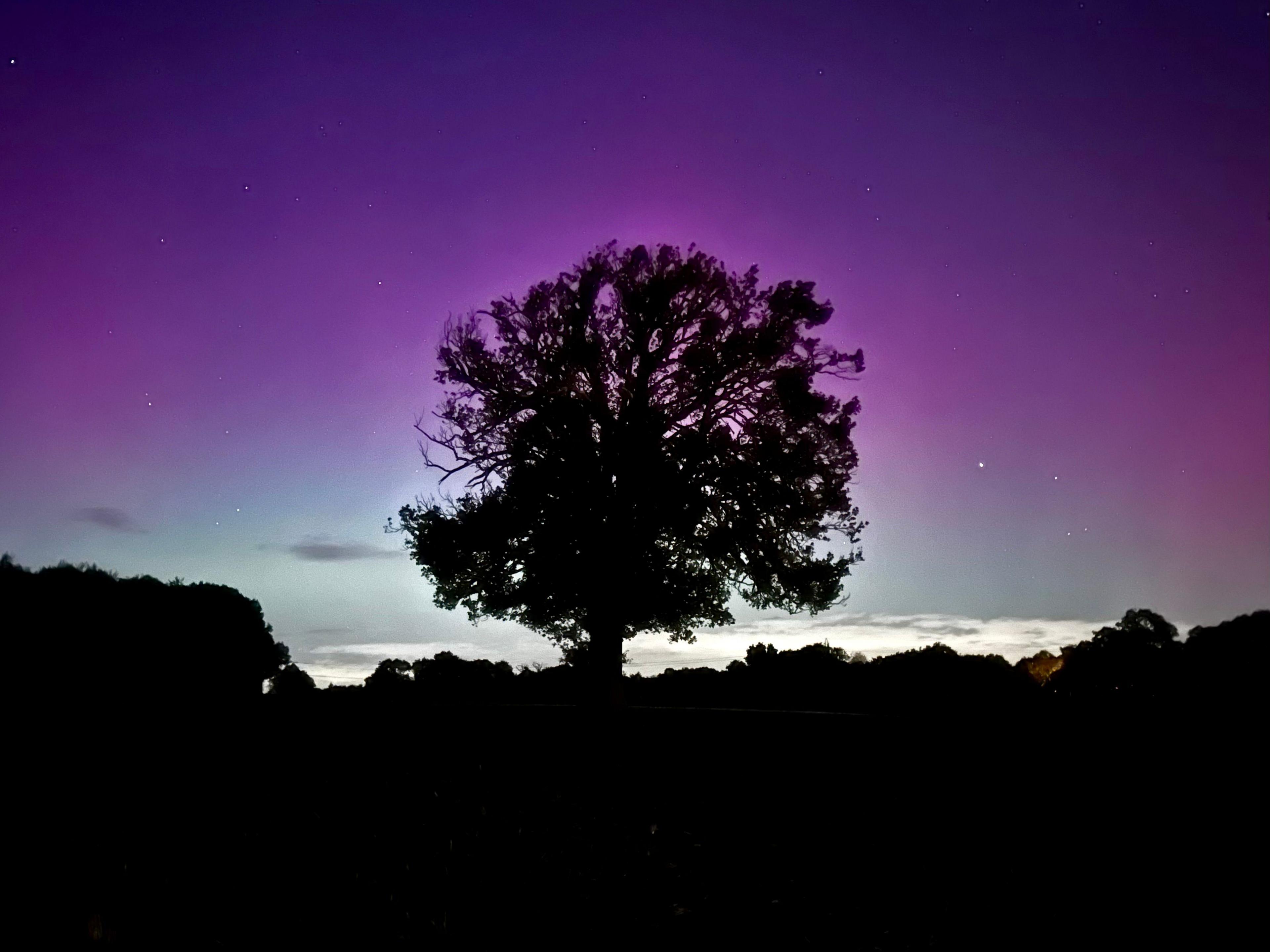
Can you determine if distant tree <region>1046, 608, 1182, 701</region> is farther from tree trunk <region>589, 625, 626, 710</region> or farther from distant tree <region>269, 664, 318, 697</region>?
distant tree <region>269, 664, 318, 697</region>

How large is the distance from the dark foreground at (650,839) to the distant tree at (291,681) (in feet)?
59.6

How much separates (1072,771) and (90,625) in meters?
24.0

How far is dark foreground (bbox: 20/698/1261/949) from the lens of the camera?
9.07 meters

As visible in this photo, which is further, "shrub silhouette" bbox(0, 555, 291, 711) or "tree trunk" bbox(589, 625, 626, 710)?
"tree trunk" bbox(589, 625, 626, 710)

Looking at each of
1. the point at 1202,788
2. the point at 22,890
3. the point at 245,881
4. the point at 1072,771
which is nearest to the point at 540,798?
the point at 245,881

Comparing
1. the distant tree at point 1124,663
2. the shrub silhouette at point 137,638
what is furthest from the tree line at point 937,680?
the shrub silhouette at point 137,638

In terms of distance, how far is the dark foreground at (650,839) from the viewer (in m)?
9.07

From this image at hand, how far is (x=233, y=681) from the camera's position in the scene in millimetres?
31000

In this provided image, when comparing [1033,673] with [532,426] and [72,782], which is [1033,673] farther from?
[72,782]

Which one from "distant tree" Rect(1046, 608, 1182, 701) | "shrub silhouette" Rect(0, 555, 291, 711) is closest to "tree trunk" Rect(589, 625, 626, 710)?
"shrub silhouette" Rect(0, 555, 291, 711)

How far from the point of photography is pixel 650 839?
1141cm

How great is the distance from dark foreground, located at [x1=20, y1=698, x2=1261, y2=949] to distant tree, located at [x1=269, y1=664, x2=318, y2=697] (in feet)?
59.6

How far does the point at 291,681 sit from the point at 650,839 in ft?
87.6

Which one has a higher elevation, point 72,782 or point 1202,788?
point 72,782
